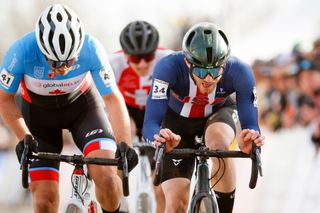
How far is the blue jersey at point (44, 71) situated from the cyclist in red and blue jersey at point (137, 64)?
1.92 m

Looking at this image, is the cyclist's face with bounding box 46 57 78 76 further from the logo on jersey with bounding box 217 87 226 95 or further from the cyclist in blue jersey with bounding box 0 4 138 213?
the logo on jersey with bounding box 217 87 226 95

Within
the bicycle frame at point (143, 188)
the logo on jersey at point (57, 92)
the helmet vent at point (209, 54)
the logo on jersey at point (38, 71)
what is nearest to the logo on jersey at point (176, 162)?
the helmet vent at point (209, 54)

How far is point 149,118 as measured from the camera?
6547 mm

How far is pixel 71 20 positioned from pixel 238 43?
7305mm

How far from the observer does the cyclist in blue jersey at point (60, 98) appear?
659cm

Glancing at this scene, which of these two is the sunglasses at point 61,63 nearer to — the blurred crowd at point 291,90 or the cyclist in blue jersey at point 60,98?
the cyclist in blue jersey at point 60,98

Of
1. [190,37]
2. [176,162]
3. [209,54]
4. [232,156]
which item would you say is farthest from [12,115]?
[232,156]

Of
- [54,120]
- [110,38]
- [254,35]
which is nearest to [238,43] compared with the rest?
[254,35]

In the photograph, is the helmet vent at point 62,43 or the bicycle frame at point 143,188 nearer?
the helmet vent at point 62,43

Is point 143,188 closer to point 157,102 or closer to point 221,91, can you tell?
point 221,91

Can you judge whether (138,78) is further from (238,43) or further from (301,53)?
(238,43)

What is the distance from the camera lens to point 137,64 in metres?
9.10

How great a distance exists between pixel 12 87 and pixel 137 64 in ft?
8.34

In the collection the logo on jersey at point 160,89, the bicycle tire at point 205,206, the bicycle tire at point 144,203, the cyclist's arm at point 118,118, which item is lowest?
the bicycle tire at point 144,203
